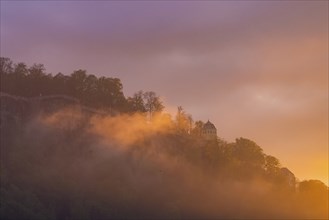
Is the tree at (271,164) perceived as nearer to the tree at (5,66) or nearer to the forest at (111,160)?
the forest at (111,160)

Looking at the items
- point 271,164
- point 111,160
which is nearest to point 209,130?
point 271,164

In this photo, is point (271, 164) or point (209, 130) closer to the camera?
point (271, 164)

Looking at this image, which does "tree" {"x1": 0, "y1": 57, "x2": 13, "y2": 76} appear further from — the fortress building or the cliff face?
the fortress building

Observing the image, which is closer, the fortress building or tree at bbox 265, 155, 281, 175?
tree at bbox 265, 155, 281, 175

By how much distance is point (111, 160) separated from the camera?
73750mm

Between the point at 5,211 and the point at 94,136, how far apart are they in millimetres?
19260

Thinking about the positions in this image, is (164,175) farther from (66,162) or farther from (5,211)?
(5,211)

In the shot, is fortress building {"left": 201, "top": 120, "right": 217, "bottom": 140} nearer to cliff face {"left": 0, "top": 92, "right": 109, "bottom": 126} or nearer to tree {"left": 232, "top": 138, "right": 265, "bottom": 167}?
tree {"left": 232, "top": 138, "right": 265, "bottom": 167}

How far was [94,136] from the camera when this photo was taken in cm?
7494

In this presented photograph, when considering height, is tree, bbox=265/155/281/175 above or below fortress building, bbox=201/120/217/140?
below

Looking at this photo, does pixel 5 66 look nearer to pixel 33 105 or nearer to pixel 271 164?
pixel 33 105

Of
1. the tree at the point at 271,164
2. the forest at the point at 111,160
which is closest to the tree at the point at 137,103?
the forest at the point at 111,160

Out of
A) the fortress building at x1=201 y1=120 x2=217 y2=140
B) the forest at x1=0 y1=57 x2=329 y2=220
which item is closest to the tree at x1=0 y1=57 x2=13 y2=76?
the forest at x1=0 y1=57 x2=329 y2=220

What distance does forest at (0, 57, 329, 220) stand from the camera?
211ft
